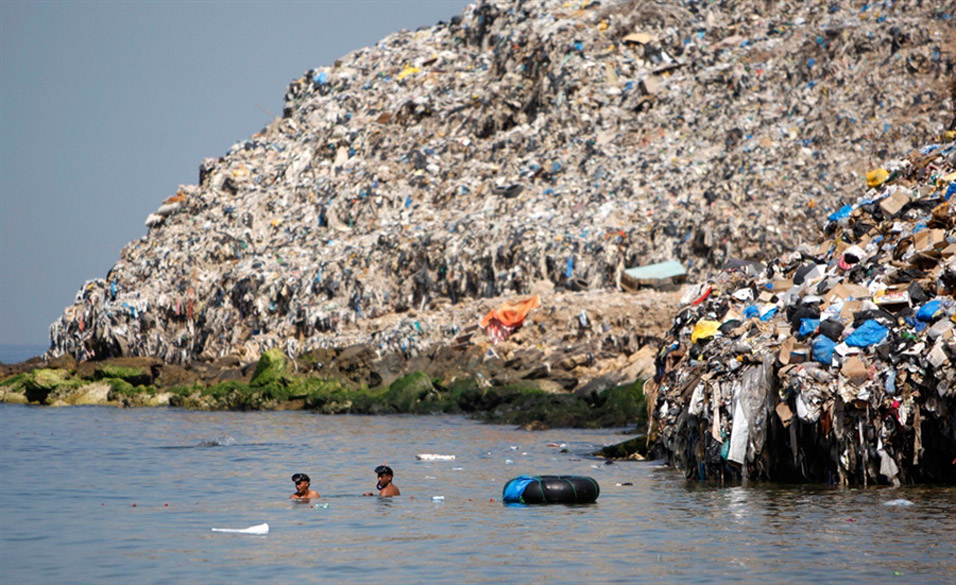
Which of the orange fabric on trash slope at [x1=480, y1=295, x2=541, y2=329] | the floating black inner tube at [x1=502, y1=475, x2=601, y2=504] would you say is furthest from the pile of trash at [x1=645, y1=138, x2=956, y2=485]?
the orange fabric on trash slope at [x1=480, y1=295, x2=541, y2=329]

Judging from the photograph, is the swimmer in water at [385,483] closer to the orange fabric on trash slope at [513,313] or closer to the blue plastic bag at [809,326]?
the blue plastic bag at [809,326]

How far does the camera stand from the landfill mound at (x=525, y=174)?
30.2 m

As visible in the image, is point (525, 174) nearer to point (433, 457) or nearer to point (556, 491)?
point (433, 457)

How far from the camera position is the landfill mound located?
99.2 feet

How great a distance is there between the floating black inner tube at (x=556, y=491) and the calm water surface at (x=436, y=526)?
17cm

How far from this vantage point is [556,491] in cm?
1065

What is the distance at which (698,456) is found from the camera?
1153cm

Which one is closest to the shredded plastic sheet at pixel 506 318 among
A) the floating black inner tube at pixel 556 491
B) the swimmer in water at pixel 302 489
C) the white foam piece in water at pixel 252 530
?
the swimmer in water at pixel 302 489

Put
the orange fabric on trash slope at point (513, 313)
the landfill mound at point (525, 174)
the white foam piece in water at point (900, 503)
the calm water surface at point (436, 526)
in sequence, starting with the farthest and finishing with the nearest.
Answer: the landfill mound at point (525, 174)
the orange fabric on trash slope at point (513, 313)
the white foam piece in water at point (900, 503)
the calm water surface at point (436, 526)

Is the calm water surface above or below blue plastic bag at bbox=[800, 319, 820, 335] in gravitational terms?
below

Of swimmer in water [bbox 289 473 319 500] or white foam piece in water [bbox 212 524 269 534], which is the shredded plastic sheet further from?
white foam piece in water [bbox 212 524 269 534]

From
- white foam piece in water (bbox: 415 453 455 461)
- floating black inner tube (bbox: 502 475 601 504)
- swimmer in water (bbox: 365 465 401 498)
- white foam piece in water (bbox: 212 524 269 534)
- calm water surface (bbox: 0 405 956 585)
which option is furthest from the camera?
white foam piece in water (bbox: 415 453 455 461)

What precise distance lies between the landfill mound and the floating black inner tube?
15731 millimetres

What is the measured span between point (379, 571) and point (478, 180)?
30.4 m
